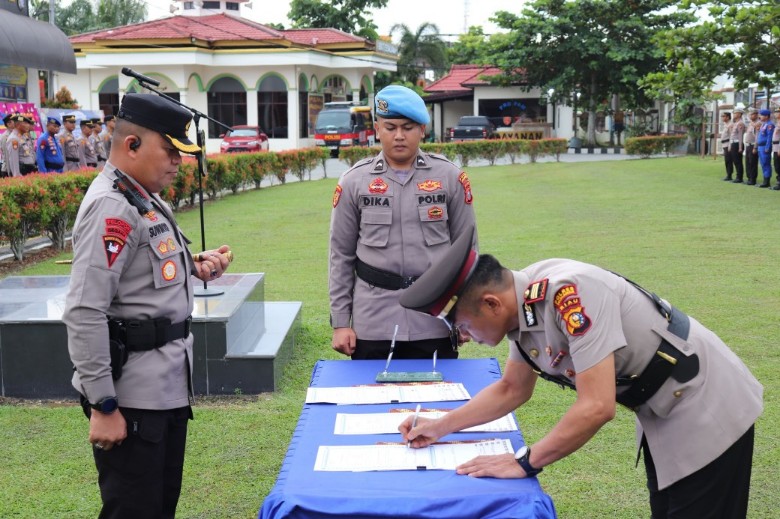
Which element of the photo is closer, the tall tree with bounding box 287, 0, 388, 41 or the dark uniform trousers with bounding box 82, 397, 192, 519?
the dark uniform trousers with bounding box 82, 397, 192, 519

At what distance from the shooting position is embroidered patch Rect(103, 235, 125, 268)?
98.7 inches

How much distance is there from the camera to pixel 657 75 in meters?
17.6

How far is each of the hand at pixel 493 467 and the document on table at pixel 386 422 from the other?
12.9 inches

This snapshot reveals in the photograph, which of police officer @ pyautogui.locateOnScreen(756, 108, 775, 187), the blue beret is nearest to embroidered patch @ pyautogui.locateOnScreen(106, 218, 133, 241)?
the blue beret

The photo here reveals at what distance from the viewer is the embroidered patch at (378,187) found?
12.0ft

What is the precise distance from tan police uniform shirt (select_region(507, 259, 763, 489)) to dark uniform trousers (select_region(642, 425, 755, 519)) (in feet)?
0.13

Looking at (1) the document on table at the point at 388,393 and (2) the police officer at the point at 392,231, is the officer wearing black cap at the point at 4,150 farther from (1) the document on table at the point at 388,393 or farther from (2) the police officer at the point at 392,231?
(1) the document on table at the point at 388,393

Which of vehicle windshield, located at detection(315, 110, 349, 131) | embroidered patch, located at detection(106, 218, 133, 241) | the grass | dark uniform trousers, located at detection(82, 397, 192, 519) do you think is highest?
vehicle windshield, located at detection(315, 110, 349, 131)

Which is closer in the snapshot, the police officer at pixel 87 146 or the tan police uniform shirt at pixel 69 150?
the tan police uniform shirt at pixel 69 150

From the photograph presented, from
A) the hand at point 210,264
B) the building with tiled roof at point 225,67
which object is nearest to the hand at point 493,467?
the hand at point 210,264

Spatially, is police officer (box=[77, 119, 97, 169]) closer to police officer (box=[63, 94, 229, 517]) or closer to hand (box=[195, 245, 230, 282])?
hand (box=[195, 245, 230, 282])

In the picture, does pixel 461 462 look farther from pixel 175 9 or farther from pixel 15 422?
pixel 175 9

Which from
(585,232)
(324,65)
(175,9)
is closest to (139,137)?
(585,232)

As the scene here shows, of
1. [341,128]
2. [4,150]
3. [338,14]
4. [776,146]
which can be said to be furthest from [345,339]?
[338,14]
